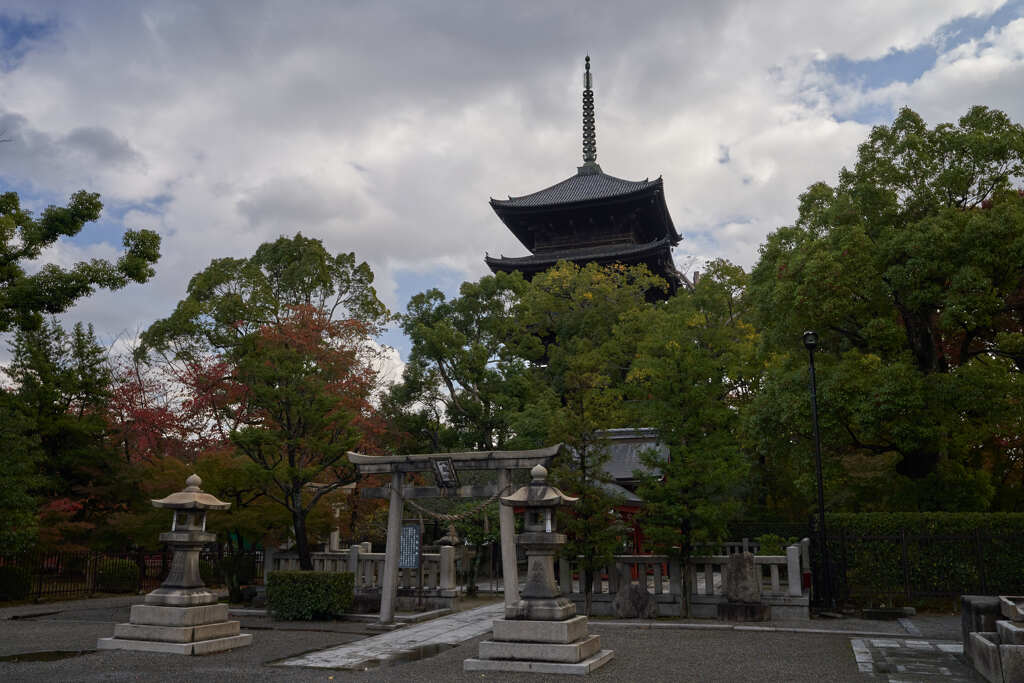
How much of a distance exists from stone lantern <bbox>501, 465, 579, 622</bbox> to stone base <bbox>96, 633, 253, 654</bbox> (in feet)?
14.2

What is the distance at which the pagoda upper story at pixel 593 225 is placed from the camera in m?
39.0

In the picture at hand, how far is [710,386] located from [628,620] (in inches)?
195

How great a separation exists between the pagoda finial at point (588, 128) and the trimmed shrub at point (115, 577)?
117 ft

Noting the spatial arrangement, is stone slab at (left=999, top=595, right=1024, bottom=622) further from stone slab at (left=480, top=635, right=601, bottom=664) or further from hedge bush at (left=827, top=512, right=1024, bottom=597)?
hedge bush at (left=827, top=512, right=1024, bottom=597)

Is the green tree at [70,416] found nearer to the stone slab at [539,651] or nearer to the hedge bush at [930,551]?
the stone slab at [539,651]

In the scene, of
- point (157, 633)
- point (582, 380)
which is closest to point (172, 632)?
point (157, 633)

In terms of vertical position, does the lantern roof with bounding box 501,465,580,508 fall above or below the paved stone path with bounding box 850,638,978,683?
above

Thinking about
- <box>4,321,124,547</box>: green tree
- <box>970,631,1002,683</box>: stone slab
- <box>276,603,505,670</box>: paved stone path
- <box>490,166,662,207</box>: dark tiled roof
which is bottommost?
<box>276,603,505,670</box>: paved stone path

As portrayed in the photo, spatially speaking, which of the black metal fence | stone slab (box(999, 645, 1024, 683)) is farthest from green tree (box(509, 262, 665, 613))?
the black metal fence

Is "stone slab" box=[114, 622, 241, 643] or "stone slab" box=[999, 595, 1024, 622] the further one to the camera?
"stone slab" box=[114, 622, 241, 643]

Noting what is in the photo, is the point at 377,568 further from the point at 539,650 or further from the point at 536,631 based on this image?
the point at 539,650

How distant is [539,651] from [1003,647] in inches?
199

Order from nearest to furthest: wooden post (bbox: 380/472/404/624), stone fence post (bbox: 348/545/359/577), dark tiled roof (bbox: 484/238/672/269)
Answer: wooden post (bbox: 380/472/404/624) < stone fence post (bbox: 348/545/359/577) < dark tiled roof (bbox: 484/238/672/269)

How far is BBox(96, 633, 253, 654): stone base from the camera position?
407 inches
